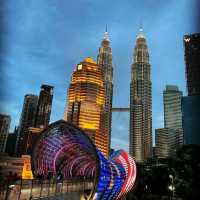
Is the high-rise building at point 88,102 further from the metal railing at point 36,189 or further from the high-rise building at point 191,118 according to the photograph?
the metal railing at point 36,189

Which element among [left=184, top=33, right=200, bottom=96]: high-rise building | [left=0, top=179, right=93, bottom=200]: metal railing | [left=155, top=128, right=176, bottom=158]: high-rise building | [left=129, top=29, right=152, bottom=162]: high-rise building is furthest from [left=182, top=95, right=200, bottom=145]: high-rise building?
[left=155, top=128, right=176, bottom=158]: high-rise building

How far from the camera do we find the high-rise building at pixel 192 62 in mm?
120669

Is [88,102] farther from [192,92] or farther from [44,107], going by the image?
[44,107]

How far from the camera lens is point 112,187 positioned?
21.0 m

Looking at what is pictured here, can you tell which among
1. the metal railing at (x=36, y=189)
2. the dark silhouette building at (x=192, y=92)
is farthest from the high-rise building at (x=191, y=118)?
the metal railing at (x=36, y=189)

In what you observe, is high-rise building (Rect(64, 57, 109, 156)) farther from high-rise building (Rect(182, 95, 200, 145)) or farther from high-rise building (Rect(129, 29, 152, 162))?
high-rise building (Rect(129, 29, 152, 162))

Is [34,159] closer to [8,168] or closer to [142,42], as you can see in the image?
[8,168]

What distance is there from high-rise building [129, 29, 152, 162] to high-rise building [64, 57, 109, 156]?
197 ft

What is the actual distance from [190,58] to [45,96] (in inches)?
4231

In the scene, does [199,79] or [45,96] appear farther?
[45,96]

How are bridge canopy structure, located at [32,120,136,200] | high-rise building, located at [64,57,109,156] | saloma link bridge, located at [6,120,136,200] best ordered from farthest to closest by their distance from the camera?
high-rise building, located at [64,57,109,156]
bridge canopy structure, located at [32,120,136,200]
saloma link bridge, located at [6,120,136,200]

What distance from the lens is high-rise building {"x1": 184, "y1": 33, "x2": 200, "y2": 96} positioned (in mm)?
120669

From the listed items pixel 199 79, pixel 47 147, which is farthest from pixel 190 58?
pixel 47 147

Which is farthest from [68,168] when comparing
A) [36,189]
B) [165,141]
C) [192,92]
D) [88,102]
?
[165,141]
